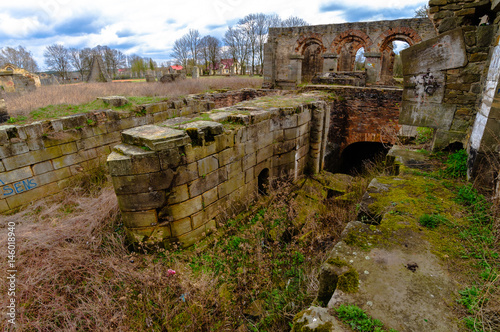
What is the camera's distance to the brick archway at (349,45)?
1642cm

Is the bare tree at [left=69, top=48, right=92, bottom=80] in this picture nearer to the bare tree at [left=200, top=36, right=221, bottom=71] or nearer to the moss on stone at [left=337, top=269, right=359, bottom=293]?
the bare tree at [left=200, top=36, right=221, bottom=71]

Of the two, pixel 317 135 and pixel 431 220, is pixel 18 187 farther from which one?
pixel 431 220

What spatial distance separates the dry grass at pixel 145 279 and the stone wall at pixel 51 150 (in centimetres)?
105

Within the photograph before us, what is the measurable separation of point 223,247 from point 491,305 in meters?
3.37

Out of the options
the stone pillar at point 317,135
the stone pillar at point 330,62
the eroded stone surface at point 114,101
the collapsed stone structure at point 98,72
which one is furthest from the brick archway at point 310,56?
the eroded stone surface at point 114,101

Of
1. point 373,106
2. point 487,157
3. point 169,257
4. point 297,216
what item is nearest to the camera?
point 487,157

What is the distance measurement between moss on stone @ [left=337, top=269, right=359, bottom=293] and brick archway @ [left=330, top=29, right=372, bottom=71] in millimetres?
17686

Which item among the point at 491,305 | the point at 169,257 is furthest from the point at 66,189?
the point at 491,305

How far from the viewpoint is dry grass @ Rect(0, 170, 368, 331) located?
298cm

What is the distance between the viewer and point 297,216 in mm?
5473

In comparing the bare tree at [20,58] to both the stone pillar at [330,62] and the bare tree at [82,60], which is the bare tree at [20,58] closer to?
the bare tree at [82,60]

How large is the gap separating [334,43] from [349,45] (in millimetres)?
2631

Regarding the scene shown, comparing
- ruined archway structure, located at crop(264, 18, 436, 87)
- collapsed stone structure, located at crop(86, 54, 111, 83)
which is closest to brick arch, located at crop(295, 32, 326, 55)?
ruined archway structure, located at crop(264, 18, 436, 87)

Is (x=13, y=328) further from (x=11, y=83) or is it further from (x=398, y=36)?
(x=398, y=36)
